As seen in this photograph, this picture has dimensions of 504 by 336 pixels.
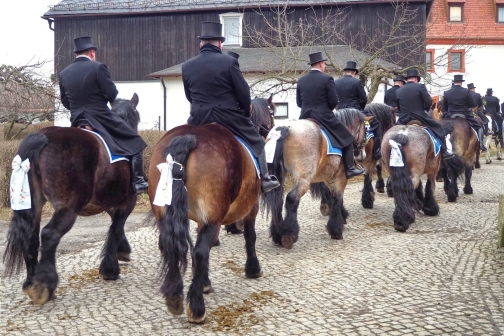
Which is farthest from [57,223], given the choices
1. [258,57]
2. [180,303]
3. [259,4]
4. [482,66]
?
[482,66]

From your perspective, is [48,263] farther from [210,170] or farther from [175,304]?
[210,170]

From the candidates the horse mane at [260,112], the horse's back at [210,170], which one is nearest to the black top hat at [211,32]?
the horse's back at [210,170]

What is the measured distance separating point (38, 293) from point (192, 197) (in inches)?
72.1

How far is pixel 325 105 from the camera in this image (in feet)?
31.4

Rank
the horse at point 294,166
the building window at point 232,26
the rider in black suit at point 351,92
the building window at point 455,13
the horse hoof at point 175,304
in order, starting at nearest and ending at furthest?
the horse hoof at point 175,304 → the horse at point 294,166 → the rider in black suit at point 351,92 → the building window at point 232,26 → the building window at point 455,13

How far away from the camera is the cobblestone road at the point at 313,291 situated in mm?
5695

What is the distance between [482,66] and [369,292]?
45.5 meters

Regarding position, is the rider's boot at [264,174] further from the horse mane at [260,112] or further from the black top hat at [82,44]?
the horse mane at [260,112]

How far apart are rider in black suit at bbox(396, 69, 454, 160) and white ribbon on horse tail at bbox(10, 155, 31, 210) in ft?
23.8

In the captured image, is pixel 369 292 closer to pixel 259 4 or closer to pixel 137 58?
pixel 259 4

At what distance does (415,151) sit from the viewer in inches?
422

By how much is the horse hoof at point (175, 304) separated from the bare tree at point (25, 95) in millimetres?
14702

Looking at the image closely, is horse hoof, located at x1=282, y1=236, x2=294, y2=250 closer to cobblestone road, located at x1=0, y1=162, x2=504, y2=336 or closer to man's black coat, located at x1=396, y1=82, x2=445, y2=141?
cobblestone road, located at x1=0, y1=162, x2=504, y2=336

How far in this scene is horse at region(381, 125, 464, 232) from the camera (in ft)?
33.7
